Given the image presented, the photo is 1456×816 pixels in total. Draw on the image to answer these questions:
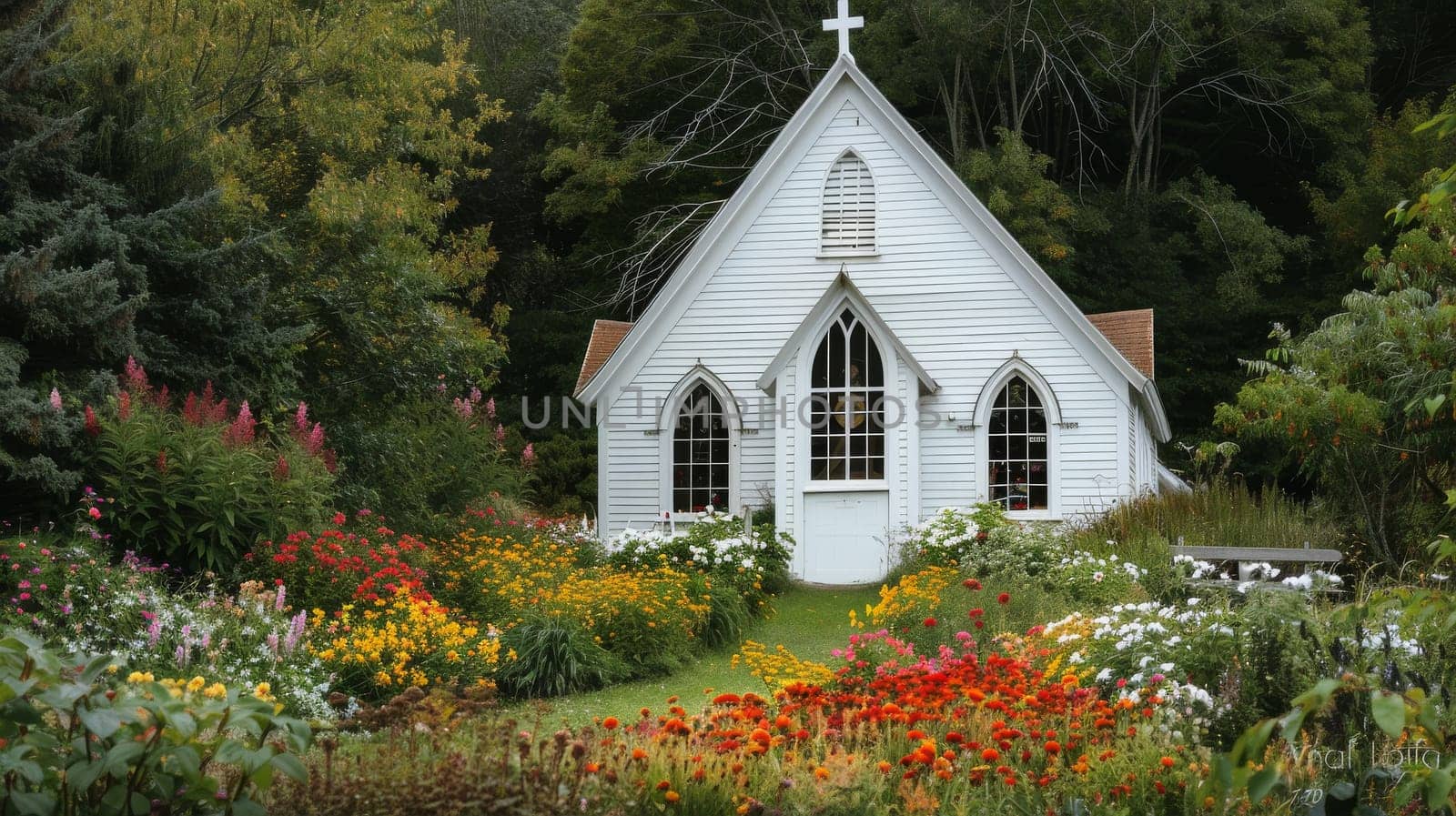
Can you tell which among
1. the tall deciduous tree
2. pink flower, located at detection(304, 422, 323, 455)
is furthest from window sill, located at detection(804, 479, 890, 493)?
pink flower, located at detection(304, 422, 323, 455)

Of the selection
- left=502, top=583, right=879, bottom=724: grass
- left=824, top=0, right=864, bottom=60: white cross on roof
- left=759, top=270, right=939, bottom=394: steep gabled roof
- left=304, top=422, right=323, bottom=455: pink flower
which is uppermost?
left=824, top=0, right=864, bottom=60: white cross on roof

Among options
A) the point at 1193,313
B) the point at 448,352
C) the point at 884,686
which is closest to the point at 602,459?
the point at 448,352

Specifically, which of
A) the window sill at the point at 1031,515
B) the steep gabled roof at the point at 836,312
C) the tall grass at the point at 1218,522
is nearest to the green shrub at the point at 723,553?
the steep gabled roof at the point at 836,312

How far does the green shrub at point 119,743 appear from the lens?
3.27 m

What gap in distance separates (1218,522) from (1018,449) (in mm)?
3300

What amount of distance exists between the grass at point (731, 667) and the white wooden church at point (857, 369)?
0.97 metres

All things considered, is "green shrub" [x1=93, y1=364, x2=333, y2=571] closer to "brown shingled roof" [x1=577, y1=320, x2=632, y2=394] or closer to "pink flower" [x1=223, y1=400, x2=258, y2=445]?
"pink flower" [x1=223, y1=400, x2=258, y2=445]

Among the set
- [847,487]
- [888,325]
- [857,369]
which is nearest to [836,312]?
[857,369]

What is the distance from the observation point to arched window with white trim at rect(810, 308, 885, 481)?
15.4 metres

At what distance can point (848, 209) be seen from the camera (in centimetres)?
1669

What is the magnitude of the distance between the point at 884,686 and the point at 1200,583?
4.02 metres

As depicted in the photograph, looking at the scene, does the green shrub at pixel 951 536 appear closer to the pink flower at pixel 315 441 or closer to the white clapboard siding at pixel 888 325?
the white clapboard siding at pixel 888 325

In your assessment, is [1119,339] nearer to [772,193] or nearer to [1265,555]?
[772,193]

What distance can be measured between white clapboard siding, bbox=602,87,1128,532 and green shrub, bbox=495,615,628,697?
6.51 meters
